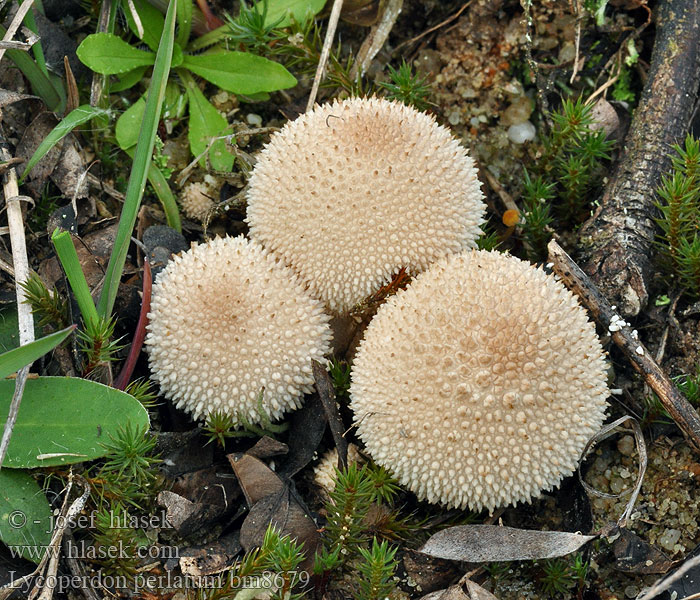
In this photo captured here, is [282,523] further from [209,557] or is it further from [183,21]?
[183,21]

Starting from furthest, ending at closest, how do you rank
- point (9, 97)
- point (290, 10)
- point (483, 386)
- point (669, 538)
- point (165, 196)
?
point (290, 10), point (165, 196), point (9, 97), point (669, 538), point (483, 386)

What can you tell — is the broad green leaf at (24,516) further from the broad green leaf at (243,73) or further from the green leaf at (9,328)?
the broad green leaf at (243,73)

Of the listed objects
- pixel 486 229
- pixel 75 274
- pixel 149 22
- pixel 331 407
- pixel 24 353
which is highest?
pixel 149 22

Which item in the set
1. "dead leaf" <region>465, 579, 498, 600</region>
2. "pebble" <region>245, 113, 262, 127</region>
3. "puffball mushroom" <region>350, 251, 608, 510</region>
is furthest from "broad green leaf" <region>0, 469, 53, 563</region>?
"pebble" <region>245, 113, 262, 127</region>

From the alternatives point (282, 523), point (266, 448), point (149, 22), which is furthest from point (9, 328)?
point (149, 22)

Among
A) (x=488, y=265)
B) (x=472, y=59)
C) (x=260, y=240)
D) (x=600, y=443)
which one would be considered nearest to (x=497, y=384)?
(x=488, y=265)

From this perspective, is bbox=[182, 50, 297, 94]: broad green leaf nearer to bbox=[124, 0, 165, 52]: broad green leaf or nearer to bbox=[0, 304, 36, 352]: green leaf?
bbox=[124, 0, 165, 52]: broad green leaf

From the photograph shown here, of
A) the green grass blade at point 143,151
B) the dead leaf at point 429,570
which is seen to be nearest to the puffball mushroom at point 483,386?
the dead leaf at point 429,570
